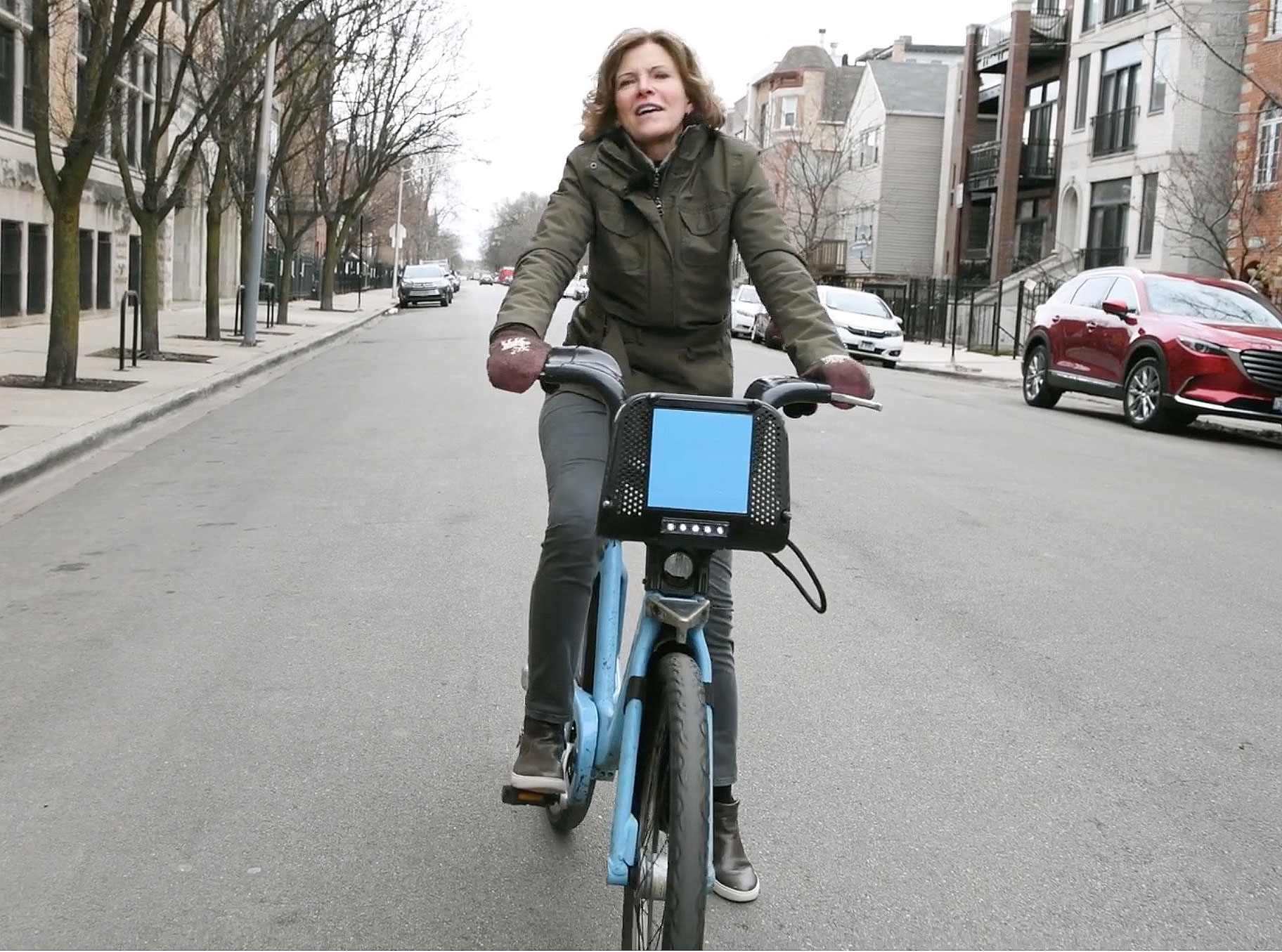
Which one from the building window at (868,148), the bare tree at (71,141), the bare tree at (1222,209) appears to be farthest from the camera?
the building window at (868,148)

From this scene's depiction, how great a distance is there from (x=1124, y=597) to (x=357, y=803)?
4.35 meters

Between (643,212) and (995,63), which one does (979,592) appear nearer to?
(643,212)

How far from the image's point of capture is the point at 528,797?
3.51 m

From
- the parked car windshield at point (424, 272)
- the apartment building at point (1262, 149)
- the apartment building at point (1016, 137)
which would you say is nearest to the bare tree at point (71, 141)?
the apartment building at point (1262, 149)

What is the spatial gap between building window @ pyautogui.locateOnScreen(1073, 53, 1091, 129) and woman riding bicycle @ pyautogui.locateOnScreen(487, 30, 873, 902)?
3832 cm

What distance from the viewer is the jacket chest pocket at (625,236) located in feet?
11.5

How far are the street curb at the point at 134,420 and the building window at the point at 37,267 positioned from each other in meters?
5.95

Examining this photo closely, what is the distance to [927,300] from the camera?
130ft

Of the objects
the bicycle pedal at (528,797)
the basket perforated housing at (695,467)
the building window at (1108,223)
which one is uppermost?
the building window at (1108,223)

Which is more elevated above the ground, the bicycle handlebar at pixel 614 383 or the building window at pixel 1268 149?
the building window at pixel 1268 149

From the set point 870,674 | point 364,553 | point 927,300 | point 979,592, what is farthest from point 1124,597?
point 927,300

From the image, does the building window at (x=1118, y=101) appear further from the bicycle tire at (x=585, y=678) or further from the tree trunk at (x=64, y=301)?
the bicycle tire at (x=585, y=678)

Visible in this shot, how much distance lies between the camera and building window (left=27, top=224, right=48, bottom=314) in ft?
91.6

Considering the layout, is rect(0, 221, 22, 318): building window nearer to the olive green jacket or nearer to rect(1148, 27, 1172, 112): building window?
rect(1148, 27, 1172, 112): building window
